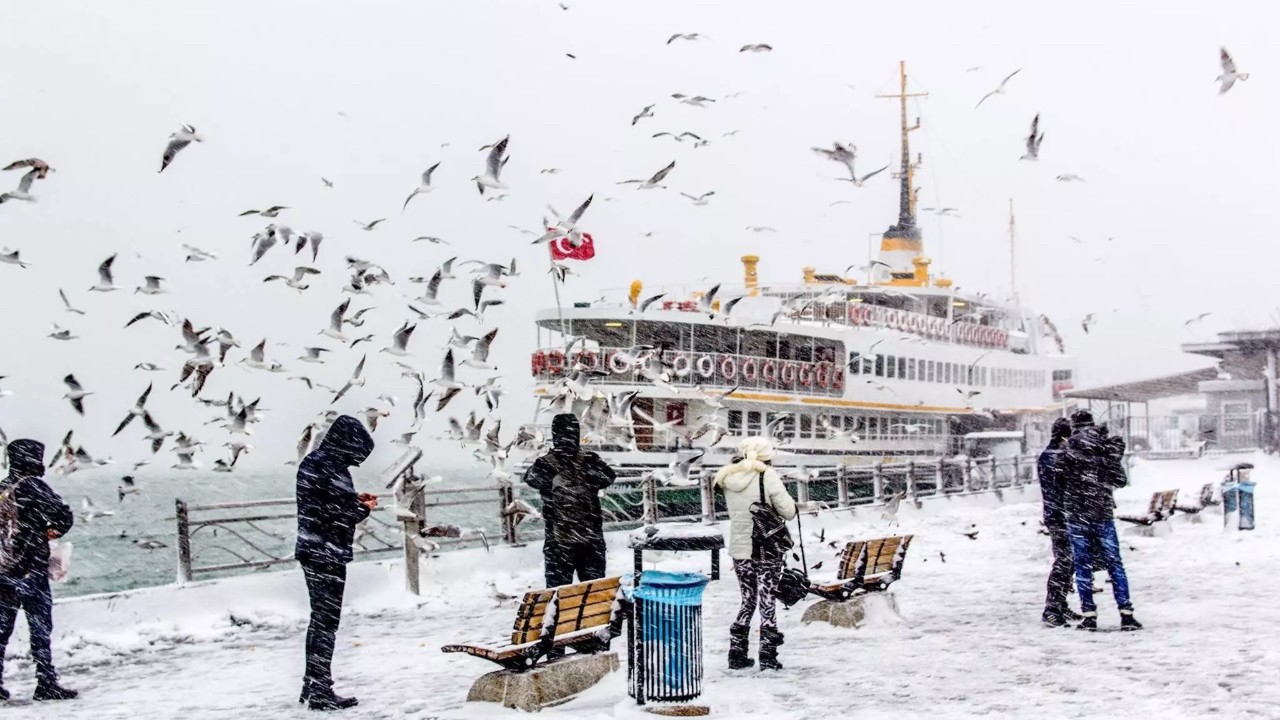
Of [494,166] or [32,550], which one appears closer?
[32,550]

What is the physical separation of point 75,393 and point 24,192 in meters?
3.17

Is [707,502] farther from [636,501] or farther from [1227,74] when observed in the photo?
[636,501]

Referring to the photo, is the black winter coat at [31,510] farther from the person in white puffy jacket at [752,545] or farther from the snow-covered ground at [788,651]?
the person in white puffy jacket at [752,545]

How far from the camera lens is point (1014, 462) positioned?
107 feet

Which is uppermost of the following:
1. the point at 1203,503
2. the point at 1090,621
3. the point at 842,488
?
the point at 842,488

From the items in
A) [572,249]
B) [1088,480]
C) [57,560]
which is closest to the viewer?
[57,560]

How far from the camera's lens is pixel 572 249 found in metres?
23.6

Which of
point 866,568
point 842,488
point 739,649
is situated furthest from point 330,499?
point 842,488

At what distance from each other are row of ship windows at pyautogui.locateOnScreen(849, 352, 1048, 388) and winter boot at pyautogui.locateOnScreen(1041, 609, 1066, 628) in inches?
877

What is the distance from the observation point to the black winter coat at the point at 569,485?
8367 mm

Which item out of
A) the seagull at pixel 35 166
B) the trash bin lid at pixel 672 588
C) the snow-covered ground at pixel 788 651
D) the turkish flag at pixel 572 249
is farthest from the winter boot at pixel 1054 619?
the turkish flag at pixel 572 249

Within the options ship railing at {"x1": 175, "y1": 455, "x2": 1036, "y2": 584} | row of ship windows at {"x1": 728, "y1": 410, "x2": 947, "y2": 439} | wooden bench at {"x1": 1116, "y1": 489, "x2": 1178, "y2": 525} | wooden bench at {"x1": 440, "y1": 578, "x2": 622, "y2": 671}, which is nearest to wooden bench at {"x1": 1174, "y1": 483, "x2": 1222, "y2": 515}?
wooden bench at {"x1": 1116, "y1": 489, "x2": 1178, "y2": 525}

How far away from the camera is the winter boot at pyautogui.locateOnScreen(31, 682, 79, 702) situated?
774 cm

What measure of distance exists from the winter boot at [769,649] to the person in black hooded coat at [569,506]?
4.20 feet
